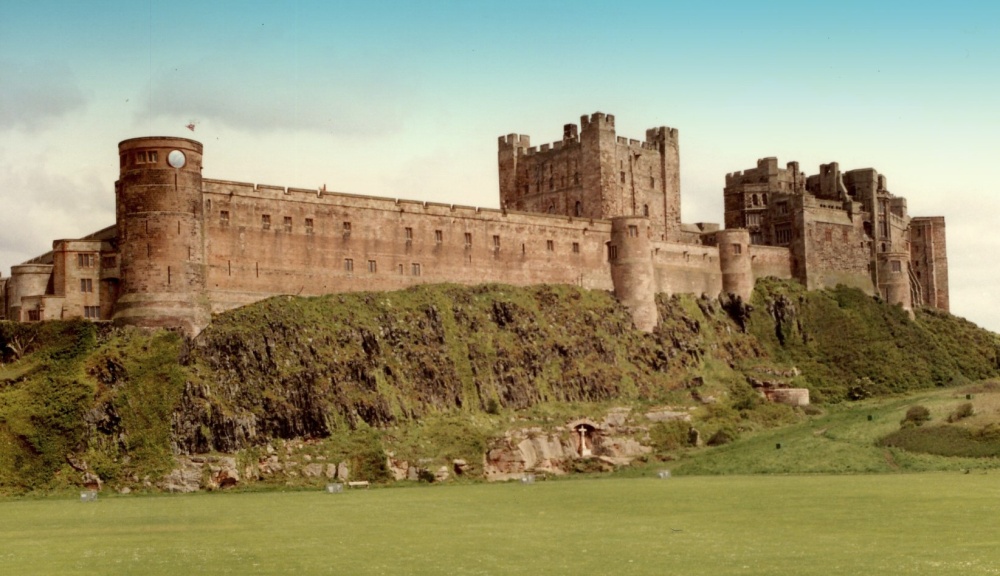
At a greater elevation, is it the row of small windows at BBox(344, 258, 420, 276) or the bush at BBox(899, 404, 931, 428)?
the row of small windows at BBox(344, 258, 420, 276)

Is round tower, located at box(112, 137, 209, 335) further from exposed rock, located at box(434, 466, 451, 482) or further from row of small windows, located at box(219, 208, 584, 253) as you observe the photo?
exposed rock, located at box(434, 466, 451, 482)

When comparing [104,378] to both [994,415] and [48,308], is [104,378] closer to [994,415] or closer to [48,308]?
[48,308]

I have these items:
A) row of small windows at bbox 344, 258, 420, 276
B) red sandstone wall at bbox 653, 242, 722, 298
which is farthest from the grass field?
red sandstone wall at bbox 653, 242, 722, 298

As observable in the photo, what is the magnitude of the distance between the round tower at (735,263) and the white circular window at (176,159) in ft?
175

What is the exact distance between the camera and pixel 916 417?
280 ft

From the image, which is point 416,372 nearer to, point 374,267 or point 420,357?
point 420,357

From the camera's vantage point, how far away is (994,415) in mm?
83062

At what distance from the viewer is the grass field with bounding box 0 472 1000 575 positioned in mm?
35688

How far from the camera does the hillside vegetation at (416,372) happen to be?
74312 millimetres

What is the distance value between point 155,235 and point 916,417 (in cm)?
4824

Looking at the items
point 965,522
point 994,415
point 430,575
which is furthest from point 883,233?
point 430,575

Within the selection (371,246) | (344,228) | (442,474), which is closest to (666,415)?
(442,474)

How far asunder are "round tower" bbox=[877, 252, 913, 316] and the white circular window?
7334 centimetres

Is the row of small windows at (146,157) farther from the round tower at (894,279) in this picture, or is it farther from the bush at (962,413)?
the round tower at (894,279)
